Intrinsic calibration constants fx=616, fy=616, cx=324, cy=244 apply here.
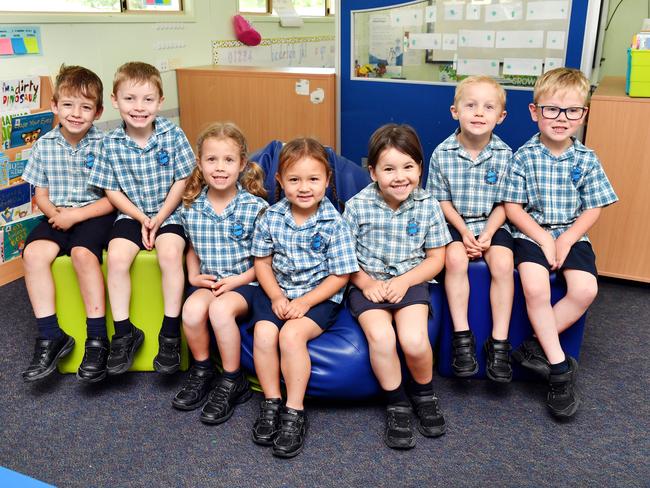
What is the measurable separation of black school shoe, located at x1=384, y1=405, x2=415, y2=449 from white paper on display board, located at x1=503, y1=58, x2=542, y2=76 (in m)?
1.89

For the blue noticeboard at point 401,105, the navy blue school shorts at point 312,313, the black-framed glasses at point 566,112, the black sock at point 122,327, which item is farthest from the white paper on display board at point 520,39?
the black sock at point 122,327

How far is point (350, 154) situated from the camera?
3734mm

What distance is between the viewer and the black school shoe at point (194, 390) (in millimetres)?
2094

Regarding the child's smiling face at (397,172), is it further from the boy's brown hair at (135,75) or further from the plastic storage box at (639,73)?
the plastic storage box at (639,73)

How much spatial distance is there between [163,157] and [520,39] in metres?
1.86

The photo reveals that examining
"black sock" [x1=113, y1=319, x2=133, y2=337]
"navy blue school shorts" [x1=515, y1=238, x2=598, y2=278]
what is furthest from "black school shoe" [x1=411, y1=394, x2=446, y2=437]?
"black sock" [x1=113, y1=319, x2=133, y2=337]

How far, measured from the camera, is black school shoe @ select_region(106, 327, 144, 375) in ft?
6.91

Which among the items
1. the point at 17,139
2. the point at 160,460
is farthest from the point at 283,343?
the point at 17,139

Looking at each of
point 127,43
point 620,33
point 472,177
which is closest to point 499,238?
point 472,177

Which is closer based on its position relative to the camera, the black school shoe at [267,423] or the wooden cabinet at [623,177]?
the black school shoe at [267,423]

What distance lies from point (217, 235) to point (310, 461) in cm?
81

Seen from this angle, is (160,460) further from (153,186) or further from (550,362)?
(550,362)

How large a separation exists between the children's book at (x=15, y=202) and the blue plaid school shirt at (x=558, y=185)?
2364 mm

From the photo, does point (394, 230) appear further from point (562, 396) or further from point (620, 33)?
point (620, 33)
